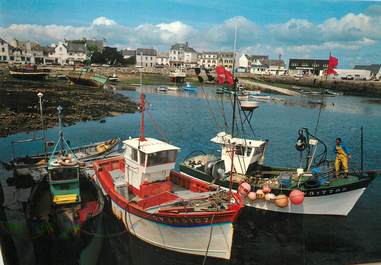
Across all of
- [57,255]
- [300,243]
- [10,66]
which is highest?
[10,66]

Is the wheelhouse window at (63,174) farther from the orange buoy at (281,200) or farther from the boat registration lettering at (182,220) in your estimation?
the orange buoy at (281,200)

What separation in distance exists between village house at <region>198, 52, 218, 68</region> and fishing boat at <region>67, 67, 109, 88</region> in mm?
2088

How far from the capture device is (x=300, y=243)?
741 centimetres

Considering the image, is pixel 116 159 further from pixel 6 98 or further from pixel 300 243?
pixel 300 243

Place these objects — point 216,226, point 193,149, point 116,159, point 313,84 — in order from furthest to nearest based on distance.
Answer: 1. point 313,84
2. point 193,149
3. point 116,159
4. point 216,226

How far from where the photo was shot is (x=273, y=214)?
8227mm

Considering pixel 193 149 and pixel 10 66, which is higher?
pixel 10 66

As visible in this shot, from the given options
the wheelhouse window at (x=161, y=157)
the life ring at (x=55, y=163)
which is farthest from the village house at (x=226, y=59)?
the life ring at (x=55, y=163)

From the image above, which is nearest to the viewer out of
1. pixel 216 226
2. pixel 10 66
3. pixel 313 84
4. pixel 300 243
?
pixel 10 66

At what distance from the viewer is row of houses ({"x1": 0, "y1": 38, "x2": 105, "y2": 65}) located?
15.5ft

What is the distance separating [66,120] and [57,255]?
236cm

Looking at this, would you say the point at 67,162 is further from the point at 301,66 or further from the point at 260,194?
the point at 301,66

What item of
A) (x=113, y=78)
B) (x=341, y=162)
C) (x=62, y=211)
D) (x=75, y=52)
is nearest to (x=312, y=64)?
(x=341, y=162)

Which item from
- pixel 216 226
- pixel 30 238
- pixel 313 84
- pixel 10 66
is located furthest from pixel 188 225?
pixel 313 84
